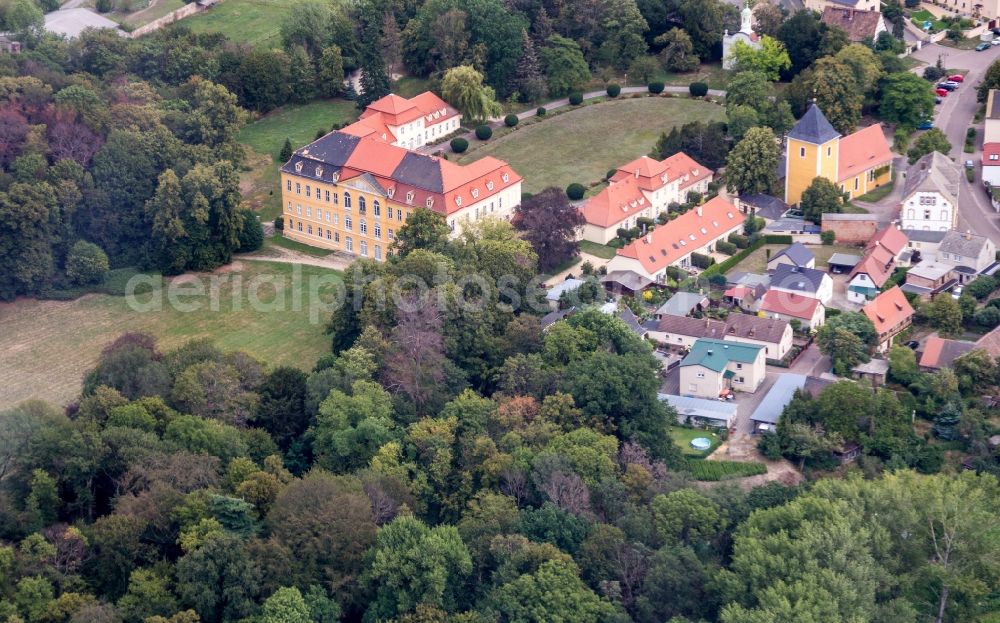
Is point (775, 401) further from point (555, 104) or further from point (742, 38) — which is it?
point (742, 38)

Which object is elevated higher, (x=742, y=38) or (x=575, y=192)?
(x=742, y=38)

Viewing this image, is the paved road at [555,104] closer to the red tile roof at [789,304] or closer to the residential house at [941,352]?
the red tile roof at [789,304]

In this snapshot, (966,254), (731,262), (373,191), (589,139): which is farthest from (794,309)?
(589,139)

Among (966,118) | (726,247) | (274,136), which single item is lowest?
(726,247)

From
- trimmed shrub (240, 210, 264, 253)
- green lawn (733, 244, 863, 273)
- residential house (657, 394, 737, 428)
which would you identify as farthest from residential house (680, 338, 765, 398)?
trimmed shrub (240, 210, 264, 253)

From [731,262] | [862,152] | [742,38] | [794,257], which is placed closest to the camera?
[794,257]

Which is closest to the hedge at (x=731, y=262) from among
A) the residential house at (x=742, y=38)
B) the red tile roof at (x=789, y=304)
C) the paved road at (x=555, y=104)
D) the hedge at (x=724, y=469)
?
the red tile roof at (x=789, y=304)

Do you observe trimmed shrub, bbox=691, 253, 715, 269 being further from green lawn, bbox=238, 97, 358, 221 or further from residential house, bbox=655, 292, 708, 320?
green lawn, bbox=238, 97, 358, 221
